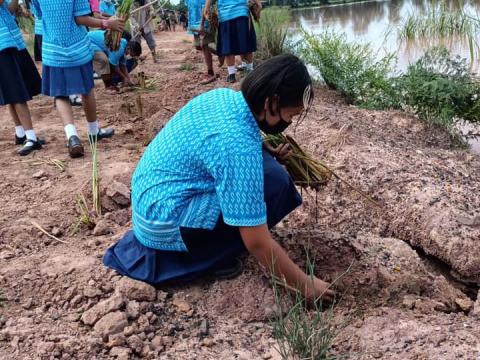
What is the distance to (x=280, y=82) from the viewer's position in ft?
4.84

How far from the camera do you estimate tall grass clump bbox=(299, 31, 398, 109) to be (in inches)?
159

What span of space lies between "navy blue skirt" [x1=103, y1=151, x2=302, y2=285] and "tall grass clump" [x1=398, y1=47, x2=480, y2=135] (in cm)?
206

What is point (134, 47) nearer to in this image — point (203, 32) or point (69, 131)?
point (203, 32)

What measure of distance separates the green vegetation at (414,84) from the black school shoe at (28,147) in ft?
8.22

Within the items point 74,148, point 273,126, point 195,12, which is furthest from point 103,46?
point 273,126

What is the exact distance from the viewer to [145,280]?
1.82 meters

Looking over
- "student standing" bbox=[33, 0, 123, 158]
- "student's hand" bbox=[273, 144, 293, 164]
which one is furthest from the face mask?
"student standing" bbox=[33, 0, 123, 158]

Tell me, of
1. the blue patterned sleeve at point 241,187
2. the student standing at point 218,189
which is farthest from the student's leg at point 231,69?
the blue patterned sleeve at point 241,187

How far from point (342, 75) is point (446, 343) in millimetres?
3295

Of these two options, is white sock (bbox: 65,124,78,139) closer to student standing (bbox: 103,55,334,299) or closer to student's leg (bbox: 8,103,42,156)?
student's leg (bbox: 8,103,42,156)

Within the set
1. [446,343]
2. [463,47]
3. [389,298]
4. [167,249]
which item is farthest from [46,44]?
[463,47]

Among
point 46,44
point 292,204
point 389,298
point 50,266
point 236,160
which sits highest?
point 46,44

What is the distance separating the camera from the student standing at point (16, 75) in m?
3.36

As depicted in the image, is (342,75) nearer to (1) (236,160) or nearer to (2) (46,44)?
(2) (46,44)
